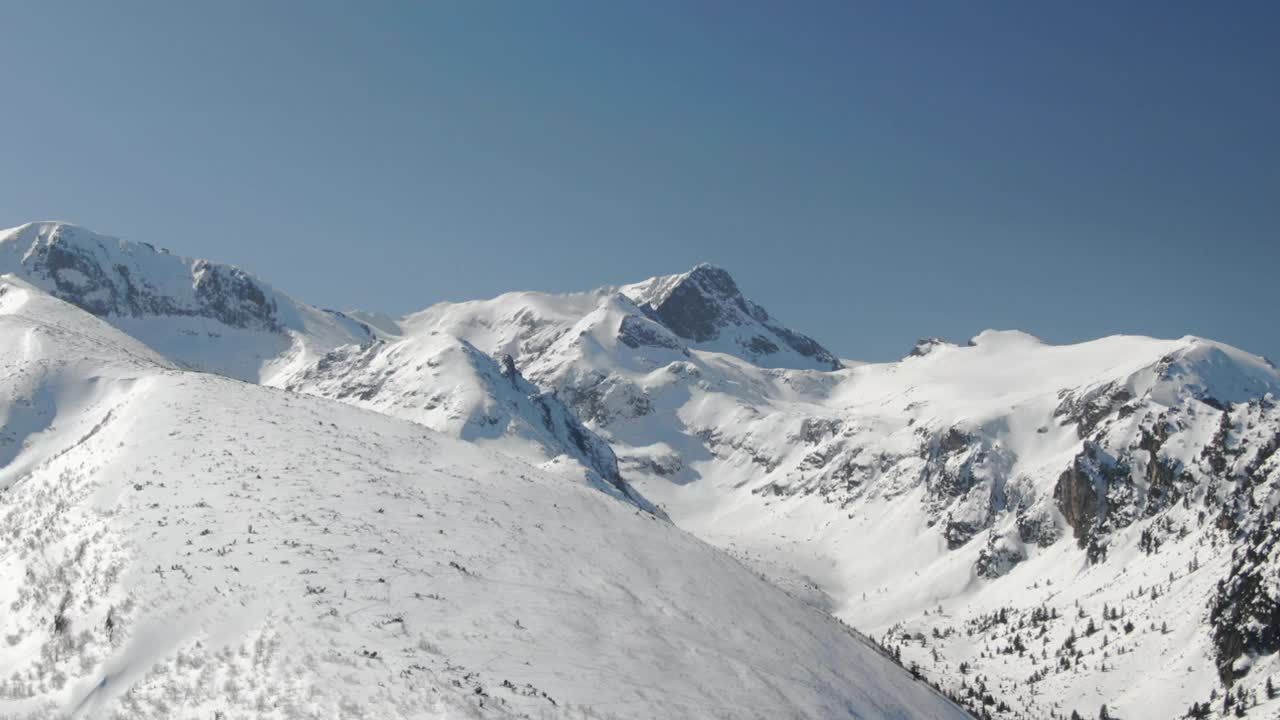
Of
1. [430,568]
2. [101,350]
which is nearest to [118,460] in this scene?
[430,568]

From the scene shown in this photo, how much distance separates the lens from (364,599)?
24.5m

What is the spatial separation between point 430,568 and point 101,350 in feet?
261

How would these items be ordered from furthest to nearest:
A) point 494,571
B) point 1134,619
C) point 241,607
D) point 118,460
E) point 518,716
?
1. point 1134,619
2. point 118,460
3. point 494,571
4. point 241,607
5. point 518,716

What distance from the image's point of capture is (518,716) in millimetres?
19516

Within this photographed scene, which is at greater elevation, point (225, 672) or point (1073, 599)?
point (225, 672)

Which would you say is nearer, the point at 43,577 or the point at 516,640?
the point at 516,640

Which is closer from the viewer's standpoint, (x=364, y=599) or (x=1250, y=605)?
(x=364, y=599)

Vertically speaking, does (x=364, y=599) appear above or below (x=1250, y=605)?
Answer: above

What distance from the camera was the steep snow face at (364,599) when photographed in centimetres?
2056

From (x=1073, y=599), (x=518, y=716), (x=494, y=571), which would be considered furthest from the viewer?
(x=1073, y=599)

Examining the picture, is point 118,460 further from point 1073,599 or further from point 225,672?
point 1073,599

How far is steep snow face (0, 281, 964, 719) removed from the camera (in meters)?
20.6

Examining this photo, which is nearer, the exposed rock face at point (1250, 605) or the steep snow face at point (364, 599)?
the steep snow face at point (364, 599)

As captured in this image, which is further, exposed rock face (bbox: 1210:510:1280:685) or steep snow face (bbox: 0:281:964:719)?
exposed rock face (bbox: 1210:510:1280:685)
